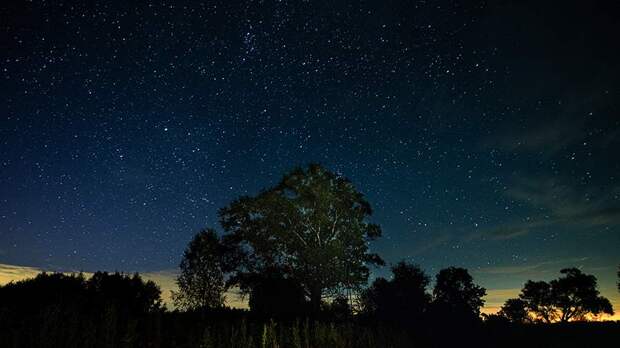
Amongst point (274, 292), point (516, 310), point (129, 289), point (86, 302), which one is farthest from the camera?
point (516, 310)

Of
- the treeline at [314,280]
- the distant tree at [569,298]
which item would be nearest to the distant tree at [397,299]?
the treeline at [314,280]

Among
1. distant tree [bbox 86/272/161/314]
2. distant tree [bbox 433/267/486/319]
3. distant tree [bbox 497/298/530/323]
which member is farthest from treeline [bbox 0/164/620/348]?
distant tree [bbox 497/298/530/323]

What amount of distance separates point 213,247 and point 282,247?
9349mm

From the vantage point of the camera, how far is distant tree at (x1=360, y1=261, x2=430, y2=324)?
2277cm

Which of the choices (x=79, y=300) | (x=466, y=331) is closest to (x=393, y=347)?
(x=466, y=331)

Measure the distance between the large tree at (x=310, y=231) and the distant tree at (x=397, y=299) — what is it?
180cm

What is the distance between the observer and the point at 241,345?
8086 mm

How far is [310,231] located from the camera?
28641 mm

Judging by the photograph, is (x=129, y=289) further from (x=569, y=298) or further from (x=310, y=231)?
(x=569, y=298)

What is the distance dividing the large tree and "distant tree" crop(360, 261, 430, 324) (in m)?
1.80

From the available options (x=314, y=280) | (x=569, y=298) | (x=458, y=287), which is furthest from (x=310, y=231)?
(x=569, y=298)

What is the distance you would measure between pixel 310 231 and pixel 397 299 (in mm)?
8498

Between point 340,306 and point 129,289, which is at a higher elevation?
→ point 129,289

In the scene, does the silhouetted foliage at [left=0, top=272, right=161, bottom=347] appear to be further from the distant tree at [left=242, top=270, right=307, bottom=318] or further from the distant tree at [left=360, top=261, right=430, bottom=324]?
the distant tree at [left=360, top=261, right=430, bottom=324]
